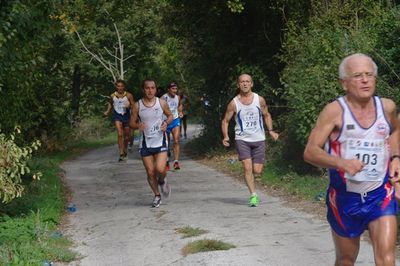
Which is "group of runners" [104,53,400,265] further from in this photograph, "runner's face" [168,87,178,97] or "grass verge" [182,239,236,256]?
"runner's face" [168,87,178,97]

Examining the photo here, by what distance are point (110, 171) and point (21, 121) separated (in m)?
5.04

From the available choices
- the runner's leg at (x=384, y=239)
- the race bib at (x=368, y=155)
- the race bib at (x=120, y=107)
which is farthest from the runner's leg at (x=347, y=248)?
the race bib at (x=120, y=107)

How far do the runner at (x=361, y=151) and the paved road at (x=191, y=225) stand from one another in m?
2.00

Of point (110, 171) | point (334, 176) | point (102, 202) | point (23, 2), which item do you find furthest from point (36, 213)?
point (110, 171)

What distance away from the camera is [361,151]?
5.26 meters

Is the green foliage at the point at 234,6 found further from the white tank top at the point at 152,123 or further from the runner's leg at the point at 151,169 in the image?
the runner's leg at the point at 151,169

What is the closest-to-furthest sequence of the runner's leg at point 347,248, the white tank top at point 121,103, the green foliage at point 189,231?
the runner's leg at point 347,248 → the green foliage at point 189,231 → the white tank top at point 121,103

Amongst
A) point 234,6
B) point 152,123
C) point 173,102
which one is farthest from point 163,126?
point 234,6

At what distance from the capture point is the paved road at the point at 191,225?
303 inches

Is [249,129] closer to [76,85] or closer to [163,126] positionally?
[163,126]

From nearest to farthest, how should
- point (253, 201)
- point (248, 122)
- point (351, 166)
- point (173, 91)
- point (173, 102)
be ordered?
point (351, 166), point (253, 201), point (248, 122), point (173, 102), point (173, 91)

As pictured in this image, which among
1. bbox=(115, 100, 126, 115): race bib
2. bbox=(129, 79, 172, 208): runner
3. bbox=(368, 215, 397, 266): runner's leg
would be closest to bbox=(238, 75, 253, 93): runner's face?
bbox=(129, 79, 172, 208): runner

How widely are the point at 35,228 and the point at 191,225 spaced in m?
1.98

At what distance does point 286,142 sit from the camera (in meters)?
14.1
